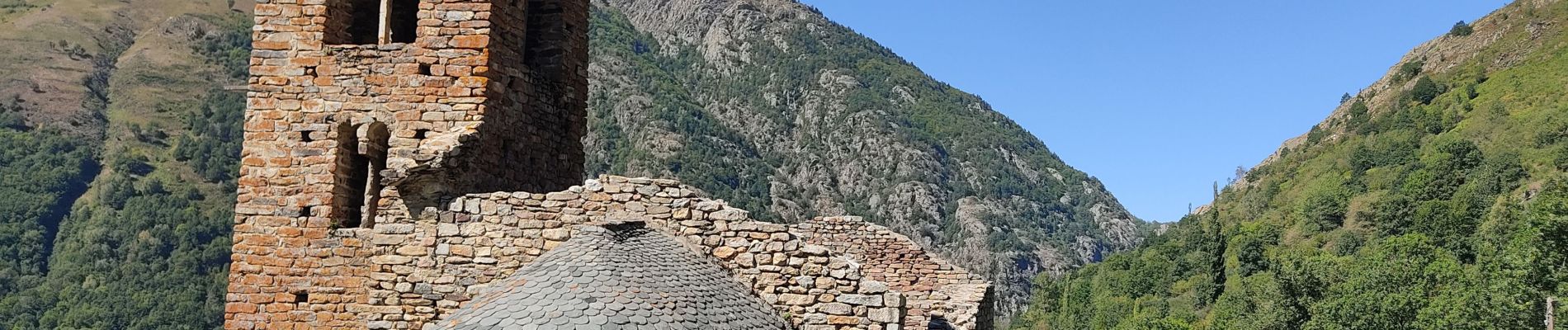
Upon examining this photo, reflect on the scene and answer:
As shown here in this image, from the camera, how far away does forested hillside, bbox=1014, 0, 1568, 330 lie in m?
34.3

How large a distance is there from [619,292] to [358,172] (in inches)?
194

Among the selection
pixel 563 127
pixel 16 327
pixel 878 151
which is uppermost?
pixel 878 151

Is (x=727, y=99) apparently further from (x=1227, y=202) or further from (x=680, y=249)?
(x=680, y=249)

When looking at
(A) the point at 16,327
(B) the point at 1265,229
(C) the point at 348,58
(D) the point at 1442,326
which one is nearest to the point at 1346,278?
(D) the point at 1442,326

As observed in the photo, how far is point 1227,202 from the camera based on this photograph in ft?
357

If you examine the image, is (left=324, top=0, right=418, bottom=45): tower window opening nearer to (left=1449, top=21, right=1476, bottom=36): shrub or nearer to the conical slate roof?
the conical slate roof

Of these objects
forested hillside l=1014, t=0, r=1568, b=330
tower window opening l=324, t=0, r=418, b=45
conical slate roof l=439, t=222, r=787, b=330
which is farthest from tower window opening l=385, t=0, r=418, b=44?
forested hillside l=1014, t=0, r=1568, b=330

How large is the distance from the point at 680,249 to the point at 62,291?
227 ft

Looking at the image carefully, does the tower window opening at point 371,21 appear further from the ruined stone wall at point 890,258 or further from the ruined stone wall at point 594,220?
the ruined stone wall at point 890,258

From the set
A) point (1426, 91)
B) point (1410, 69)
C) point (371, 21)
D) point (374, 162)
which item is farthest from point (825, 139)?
point (374, 162)

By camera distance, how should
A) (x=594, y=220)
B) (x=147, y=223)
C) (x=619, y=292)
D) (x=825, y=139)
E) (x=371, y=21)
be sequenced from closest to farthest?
(x=619, y=292)
(x=594, y=220)
(x=371, y=21)
(x=147, y=223)
(x=825, y=139)

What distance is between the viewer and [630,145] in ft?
276

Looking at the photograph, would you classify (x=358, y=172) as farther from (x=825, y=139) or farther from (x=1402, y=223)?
(x=825, y=139)

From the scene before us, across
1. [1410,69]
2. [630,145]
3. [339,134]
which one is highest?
[1410,69]
